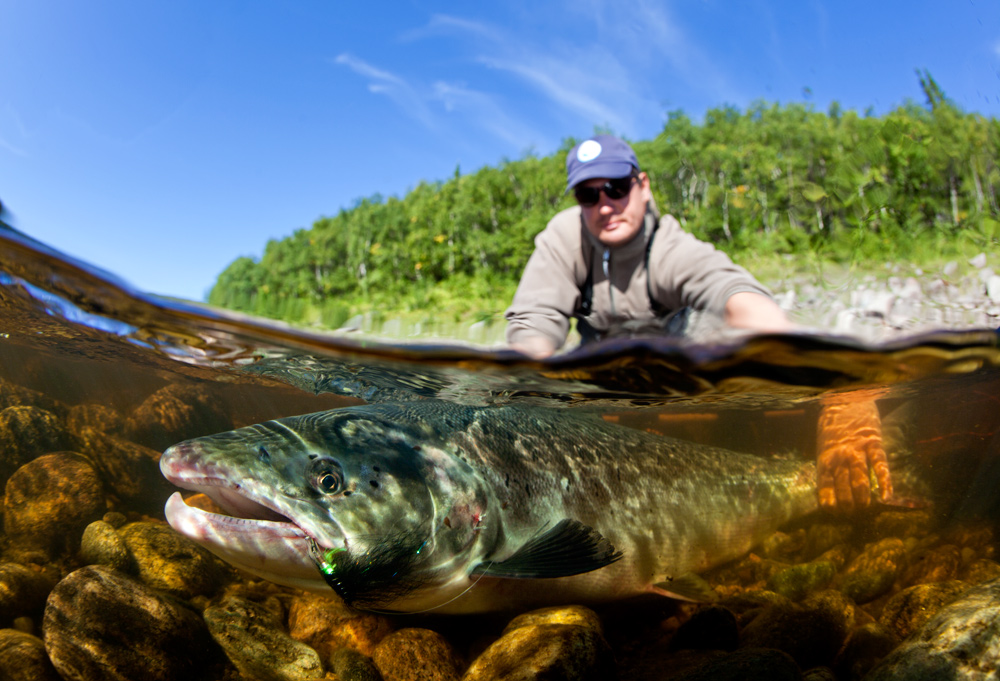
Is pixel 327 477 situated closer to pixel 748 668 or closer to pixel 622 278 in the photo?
pixel 748 668

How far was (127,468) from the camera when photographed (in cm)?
454

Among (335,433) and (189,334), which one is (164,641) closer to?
(335,433)

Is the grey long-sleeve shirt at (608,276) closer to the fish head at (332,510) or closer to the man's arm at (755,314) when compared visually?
the man's arm at (755,314)

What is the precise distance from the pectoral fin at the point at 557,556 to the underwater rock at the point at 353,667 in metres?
0.74

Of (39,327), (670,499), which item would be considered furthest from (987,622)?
(39,327)

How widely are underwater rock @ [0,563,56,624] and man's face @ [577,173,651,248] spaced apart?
4691mm

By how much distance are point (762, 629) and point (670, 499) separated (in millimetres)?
1071

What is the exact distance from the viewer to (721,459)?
15.7ft

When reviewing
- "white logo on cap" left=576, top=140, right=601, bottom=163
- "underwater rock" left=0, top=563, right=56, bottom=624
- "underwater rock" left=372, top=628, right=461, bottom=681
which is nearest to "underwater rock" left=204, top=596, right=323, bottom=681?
"underwater rock" left=372, top=628, right=461, bottom=681

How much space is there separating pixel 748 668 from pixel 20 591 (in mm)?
4073

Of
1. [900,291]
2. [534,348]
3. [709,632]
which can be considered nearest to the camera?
[709,632]

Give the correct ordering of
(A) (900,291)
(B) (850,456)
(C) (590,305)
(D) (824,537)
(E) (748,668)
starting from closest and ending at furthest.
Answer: (E) (748,668) → (D) (824,537) → (C) (590,305) → (B) (850,456) → (A) (900,291)

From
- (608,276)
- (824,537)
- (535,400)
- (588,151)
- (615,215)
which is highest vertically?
(588,151)

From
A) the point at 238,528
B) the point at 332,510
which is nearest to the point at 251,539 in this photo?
the point at 238,528
